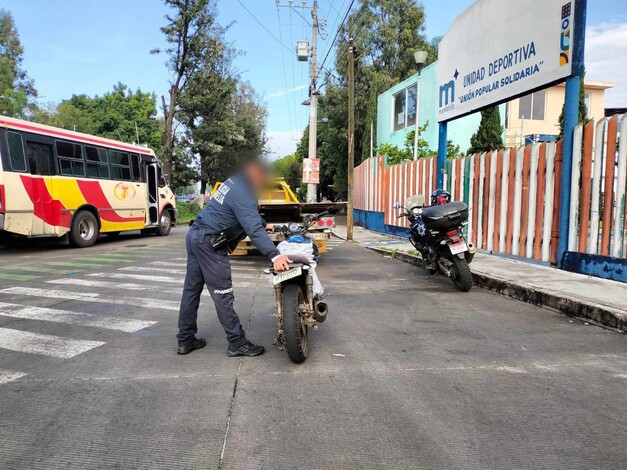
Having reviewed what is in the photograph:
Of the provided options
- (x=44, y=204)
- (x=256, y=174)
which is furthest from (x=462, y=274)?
(x=44, y=204)

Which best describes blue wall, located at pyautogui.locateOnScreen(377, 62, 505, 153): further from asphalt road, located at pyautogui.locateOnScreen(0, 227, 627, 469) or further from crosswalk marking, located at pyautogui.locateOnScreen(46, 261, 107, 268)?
asphalt road, located at pyautogui.locateOnScreen(0, 227, 627, 469)

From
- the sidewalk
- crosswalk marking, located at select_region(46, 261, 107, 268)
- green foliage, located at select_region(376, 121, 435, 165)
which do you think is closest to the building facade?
green foliage, located at select_region(376, 121, 435, 165)

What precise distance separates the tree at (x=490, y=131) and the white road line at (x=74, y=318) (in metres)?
17.0

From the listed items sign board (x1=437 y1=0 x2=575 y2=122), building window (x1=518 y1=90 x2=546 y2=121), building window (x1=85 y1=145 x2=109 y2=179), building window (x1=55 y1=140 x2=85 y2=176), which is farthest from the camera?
building window (x1=518 y1=90 x2=546 y2=121)

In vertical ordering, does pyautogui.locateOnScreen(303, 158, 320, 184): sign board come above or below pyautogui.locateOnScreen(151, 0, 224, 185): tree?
below

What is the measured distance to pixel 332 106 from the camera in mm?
32062

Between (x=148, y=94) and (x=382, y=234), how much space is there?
120 ft

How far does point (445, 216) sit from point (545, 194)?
224 cm

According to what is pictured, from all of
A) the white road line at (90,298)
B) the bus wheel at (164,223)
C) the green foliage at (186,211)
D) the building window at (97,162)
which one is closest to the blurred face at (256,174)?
the white road line at (90,298)

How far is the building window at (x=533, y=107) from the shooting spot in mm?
23188

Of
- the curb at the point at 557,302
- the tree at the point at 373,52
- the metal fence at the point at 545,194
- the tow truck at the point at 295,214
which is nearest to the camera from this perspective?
the curb at the point at 557,302

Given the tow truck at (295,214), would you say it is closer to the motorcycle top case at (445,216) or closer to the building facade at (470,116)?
the motorcycle top case at (445,216)

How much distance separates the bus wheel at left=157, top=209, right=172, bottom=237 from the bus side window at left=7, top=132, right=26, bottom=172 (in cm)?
642

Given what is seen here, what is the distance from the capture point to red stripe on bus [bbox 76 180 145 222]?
13.3 m
